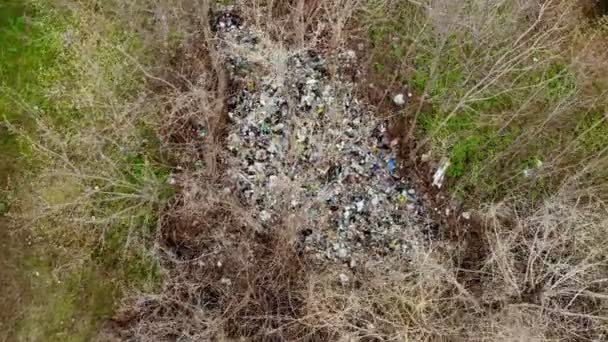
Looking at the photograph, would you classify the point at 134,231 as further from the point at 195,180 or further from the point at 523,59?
the point at 523,59

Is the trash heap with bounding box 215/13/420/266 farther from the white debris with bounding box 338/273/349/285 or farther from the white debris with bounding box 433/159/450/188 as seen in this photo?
the white debris with bounding box 433/159/450/188

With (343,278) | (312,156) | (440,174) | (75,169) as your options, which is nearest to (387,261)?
(343,278)

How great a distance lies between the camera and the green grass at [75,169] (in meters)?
9.98

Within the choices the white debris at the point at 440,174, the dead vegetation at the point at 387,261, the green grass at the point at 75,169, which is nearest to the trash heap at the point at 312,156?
the dead vegetation at the point at 387,261

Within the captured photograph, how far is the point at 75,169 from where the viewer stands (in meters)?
10.1

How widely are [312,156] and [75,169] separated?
4.00 meters

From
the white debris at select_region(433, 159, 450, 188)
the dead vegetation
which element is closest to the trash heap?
the dead vegetation

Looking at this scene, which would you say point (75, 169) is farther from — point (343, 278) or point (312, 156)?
point (343, 278)

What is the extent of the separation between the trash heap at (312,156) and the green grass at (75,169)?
163 centimetres

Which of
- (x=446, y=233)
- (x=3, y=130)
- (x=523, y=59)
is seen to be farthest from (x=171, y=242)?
(x=523, y=59)

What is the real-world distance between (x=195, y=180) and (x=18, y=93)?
357cm

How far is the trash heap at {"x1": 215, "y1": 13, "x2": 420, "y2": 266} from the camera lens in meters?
10.3

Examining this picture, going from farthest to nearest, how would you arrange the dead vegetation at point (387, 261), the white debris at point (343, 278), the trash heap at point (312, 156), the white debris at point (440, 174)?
the white debris at point (440, 174) < the trash heap at point (312, 156) < the white debris at point (343, 278) < the dead vegetation at point (387, 261)

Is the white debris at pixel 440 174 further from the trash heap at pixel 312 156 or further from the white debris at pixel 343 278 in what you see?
the white debris at pixel 343 278
